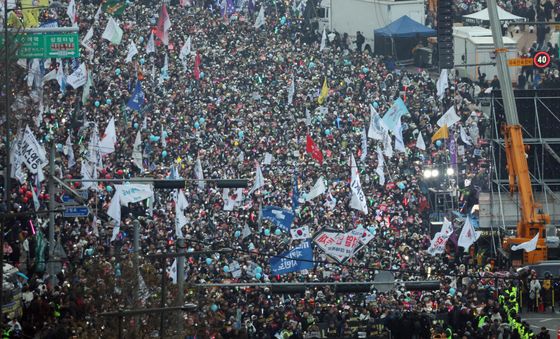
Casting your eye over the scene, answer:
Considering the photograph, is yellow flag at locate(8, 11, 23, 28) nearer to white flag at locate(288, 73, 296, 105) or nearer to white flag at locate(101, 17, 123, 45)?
white flag at locate(101, 17, 123, 45)

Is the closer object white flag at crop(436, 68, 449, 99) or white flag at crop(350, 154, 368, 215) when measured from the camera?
white flag at crop(350, 154, 368, 215)

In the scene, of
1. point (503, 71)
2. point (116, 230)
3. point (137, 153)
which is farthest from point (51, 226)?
point (137, 153)

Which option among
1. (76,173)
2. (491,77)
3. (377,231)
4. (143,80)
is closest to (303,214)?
(377,231)

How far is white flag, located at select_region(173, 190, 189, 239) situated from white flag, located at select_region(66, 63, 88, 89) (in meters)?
11.8

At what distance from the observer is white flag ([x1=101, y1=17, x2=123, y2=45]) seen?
69688mm

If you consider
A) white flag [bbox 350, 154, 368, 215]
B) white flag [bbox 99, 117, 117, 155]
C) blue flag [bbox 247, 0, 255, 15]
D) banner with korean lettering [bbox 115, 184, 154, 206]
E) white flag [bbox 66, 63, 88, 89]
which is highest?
blue flag [bbox 247, 0, 255, 15]

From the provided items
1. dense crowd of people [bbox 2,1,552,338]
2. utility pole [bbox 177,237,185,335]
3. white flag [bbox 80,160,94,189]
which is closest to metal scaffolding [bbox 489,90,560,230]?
dense crowd of people [bbox 2,1,552,338]

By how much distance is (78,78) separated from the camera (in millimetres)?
63000

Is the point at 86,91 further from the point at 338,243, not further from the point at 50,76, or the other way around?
the point at 338,243

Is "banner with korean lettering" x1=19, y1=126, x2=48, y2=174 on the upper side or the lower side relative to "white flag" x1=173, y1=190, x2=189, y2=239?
upper

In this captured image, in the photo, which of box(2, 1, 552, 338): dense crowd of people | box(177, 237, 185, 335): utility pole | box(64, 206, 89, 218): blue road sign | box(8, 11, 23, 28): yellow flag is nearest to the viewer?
box(177, 237, 185, 335): utility pole

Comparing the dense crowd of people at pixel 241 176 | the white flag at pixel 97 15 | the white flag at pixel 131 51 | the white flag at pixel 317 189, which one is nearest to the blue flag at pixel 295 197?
the dense crowd of people at pixel 241 176

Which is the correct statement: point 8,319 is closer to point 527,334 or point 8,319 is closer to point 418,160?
point 527,334

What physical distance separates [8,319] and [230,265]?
9.34 m
